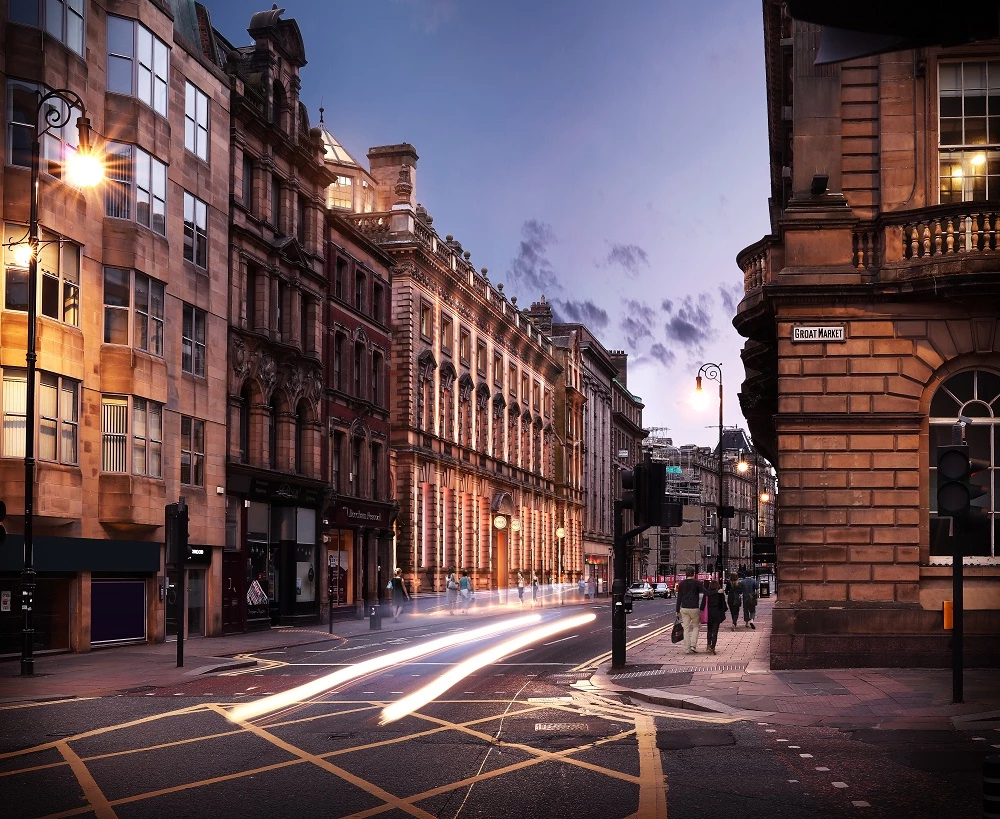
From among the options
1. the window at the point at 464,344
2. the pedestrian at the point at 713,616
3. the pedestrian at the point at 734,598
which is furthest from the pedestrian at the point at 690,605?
the window at the point at 464,344

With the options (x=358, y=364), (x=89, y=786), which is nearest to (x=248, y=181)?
(x=358, y=364)

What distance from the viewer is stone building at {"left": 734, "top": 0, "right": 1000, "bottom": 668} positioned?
21.5 meters

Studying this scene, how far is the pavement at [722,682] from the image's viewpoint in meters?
15.3

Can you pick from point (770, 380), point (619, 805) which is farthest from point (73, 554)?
point (619, 805)

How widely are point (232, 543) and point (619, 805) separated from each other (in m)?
31.3

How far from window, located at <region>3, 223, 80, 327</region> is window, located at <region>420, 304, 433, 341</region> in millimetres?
35996

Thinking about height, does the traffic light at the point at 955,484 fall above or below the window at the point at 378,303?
below

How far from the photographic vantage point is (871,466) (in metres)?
21.7

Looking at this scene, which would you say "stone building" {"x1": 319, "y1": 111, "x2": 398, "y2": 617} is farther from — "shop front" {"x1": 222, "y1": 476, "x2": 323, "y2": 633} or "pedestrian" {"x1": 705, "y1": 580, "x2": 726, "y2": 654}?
"pedestrian" {"x1": 705, "y1": 580, "x2": 726, "y2": 654}

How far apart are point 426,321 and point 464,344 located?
7.88 meters

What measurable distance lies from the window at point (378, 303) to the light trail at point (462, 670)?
1865 centimetres

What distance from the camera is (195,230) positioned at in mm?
36656

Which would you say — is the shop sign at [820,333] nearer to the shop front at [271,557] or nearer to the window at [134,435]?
the window at [134,435]

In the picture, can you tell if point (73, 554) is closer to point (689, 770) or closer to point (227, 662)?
point (227, 662)
